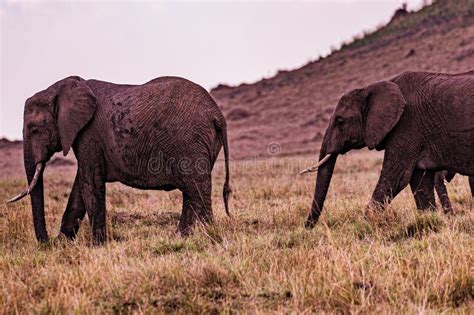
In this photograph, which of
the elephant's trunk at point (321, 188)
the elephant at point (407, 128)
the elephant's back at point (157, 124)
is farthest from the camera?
the elephant's trunk at point (321, 188)

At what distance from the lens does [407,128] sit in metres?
8.31

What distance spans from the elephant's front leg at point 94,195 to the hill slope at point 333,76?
20887mm

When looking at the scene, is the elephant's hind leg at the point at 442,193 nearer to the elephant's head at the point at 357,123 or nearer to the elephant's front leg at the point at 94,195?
the elephant's head at the point at 357,123

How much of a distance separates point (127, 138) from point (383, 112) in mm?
2946

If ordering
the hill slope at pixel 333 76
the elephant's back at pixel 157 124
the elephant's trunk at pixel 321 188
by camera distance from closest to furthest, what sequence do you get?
1. the elephant's back at pixel 157 124
2. the elephant's trunk at pixel 321 188
3. the hill slope at pixel 333 76

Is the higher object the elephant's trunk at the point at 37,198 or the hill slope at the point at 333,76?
the hill slope at the point at 333,76

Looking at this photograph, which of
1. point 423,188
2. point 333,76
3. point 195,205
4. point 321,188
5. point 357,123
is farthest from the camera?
point 333,76

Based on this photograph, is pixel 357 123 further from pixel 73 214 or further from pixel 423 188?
pixel 73 214

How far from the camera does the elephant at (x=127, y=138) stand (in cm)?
795

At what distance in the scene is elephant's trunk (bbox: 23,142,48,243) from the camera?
318 inches

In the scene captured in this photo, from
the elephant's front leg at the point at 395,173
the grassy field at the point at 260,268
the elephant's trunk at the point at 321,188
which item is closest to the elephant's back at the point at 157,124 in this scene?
the grassy field at the point at 260,268

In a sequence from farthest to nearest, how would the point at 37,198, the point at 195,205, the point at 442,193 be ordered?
the point at 442,193 → the point at 37,198 → the point at 195,205

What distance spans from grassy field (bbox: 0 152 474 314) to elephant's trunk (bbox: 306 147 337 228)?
145mm

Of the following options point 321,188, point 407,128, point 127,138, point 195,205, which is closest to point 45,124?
point 127,138
